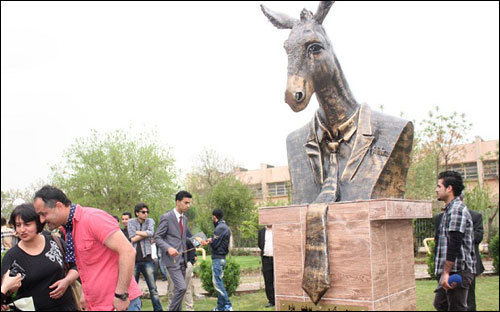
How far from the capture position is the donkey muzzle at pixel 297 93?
14.9ft

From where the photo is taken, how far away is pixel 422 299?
31.9 ft

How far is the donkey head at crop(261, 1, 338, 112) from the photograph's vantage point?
15.0 feet

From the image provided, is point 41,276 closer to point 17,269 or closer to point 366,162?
point 17,269

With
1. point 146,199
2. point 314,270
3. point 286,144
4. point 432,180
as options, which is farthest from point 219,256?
point 432,180

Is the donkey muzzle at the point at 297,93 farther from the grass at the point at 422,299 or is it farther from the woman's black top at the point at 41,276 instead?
the grass at the point at 422,299

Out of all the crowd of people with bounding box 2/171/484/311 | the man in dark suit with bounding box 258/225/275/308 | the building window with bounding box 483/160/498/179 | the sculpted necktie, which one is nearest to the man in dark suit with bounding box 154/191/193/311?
the man in dark suit with bounding box 258/225/275/308

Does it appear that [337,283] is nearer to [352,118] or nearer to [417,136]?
[352,118]

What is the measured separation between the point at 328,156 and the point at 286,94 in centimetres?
84

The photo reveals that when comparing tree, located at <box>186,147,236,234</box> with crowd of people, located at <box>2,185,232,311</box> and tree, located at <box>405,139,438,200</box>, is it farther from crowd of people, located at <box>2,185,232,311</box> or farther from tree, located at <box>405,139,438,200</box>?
crowd of people, located at <box>2,185,232,311</box>

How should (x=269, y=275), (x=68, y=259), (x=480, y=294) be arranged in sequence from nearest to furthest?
1. (x=68, y=259)
2. (x=480, y=294)
3. (x=269, y=275)

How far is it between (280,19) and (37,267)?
3316 mm

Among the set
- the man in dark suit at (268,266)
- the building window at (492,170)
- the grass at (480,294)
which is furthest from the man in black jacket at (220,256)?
the building window at (492,170)

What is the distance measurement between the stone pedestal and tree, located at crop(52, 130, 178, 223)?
18025 mm

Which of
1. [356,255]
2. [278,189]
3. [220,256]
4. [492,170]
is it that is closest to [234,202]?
[220,256]
